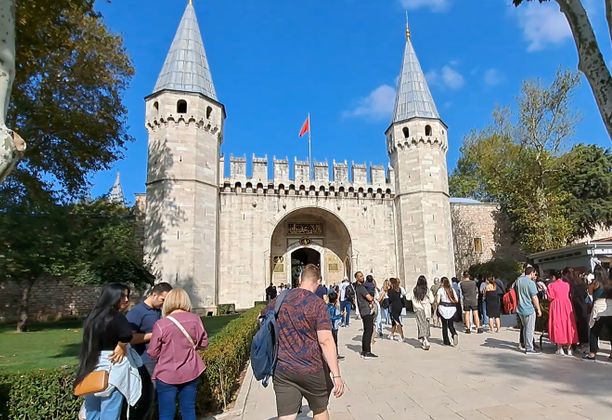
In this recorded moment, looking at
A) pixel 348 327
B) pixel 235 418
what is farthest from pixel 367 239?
pixel 235 418

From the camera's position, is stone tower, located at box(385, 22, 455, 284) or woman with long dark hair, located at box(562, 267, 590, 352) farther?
stone tower, located at box(385, 22, 455, 284)

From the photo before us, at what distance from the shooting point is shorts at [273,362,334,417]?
9.55 ft

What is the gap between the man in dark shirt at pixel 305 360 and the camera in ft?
9.56

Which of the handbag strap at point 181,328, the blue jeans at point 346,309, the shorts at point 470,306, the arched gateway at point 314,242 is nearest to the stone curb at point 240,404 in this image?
the handbag strap at point 181,328

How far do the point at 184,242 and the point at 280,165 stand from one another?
711cm

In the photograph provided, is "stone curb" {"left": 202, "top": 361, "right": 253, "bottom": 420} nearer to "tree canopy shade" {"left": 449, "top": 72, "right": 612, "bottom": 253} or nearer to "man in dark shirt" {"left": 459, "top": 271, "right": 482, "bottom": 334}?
"man in dark shirt" {"left": 459, "top": 271, "right": 482, "bottom": 334}

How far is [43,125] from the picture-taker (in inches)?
525

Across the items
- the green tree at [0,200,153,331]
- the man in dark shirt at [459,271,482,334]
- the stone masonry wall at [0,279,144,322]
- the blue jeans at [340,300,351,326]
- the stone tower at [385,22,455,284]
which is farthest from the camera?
the stone tower at [385,22,455,284]

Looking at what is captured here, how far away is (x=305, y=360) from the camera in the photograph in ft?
9.63

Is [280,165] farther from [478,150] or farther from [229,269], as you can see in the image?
[478,150]

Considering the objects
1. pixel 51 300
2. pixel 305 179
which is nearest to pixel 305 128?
pixel 305 179

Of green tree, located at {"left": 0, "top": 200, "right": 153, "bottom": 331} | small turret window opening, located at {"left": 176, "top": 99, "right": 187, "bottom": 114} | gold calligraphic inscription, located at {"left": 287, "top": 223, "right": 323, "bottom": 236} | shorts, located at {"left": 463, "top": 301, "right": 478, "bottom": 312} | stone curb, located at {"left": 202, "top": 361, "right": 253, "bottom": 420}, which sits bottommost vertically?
stone curb, located at {"left": 202, "top": 361, "right": 253, "bottom": 420}

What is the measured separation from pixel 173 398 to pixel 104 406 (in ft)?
1.78

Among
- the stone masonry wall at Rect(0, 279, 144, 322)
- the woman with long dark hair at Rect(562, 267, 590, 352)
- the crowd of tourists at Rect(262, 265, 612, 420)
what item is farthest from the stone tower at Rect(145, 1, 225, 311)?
the woman with long dark hair at Rect(562, 267, 590, 352)
